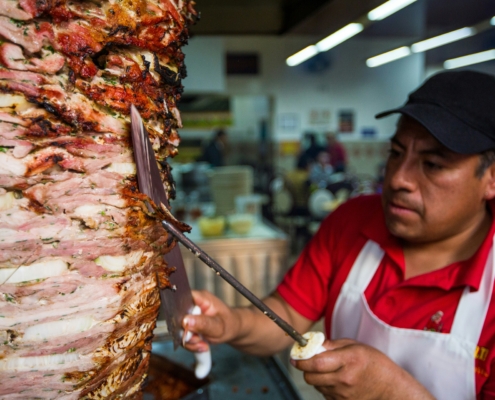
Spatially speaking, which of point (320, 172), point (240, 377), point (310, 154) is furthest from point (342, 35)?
point (310, 154)

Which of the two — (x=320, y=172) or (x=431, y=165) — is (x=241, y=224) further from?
(x=320, y=172)

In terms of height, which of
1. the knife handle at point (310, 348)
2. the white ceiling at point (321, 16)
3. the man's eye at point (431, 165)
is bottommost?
the knife handle at point (310, 348)

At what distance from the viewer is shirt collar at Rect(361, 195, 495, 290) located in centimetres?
132

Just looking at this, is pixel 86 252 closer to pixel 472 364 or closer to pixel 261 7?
pixel 472 364

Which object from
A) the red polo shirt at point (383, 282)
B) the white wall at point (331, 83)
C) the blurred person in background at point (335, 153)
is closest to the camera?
the red polo shirt at point (383, 282)

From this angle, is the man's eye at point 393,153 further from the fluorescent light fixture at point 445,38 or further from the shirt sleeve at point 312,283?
the fluorescent light fixture at point 445,38

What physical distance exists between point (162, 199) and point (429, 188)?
2.93 feet

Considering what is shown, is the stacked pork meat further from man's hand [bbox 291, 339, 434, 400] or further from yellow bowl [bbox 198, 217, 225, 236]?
yellow bowl [bbox 198, 217, 225, 236]

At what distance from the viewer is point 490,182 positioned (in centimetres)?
139

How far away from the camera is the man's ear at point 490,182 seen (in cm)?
137

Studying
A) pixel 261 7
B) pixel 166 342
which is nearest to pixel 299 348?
pixel 166 342

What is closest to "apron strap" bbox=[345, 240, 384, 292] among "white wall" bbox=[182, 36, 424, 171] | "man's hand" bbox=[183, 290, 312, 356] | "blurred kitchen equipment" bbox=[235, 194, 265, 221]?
"man's hand" bbox=[183, 290, 312, 356]

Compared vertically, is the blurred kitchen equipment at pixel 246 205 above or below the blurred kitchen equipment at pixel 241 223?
above

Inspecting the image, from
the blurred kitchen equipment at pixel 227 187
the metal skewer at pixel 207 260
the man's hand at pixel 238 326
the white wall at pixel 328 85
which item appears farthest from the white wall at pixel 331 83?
the metal skewer at pixel 207 260
